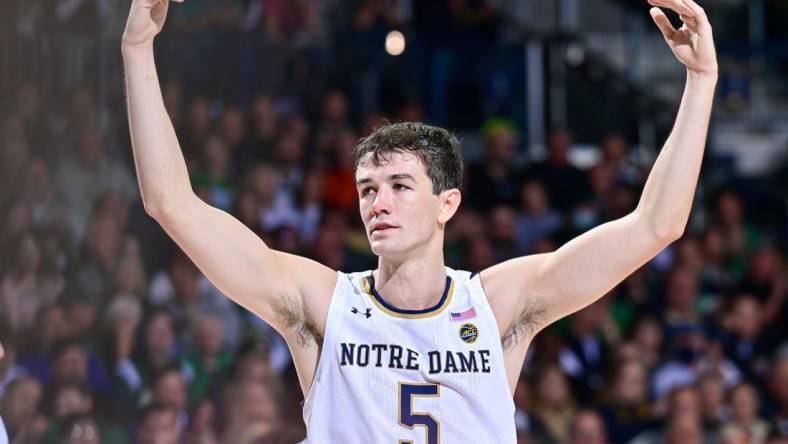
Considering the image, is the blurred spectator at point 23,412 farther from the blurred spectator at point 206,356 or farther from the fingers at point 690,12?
the fingers at point 690,12

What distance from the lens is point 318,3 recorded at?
32.6 ft

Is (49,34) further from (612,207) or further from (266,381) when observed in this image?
(612,207)

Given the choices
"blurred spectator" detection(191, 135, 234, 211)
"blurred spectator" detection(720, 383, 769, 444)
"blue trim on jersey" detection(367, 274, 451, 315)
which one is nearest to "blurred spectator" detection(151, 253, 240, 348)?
"blurred spectator" detection(191, 135, 234, 211)

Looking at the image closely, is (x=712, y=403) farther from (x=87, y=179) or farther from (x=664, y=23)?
(x=664, y=23)

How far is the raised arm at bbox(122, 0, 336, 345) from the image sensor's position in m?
3.40

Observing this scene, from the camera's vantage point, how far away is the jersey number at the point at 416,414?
3.54 m

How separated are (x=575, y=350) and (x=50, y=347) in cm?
358

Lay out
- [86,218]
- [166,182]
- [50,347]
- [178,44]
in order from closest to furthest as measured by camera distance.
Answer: [166,182] < [50,347] < [86,218] < [178,44]

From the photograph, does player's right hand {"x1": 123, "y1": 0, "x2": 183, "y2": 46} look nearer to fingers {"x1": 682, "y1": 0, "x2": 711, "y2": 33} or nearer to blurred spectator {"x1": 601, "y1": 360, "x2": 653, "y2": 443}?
fingers {"x1": 682, "y1": 0, "x2": 711, "y2": 33}

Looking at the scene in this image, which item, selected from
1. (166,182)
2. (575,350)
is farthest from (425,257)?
(575,350)

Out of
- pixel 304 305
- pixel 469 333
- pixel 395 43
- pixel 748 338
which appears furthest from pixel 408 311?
pixel 395 43

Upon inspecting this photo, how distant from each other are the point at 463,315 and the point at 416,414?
0.38m

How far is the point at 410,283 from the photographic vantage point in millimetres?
3805

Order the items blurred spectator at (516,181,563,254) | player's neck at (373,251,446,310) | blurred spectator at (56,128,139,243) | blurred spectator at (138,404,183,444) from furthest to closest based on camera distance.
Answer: blurred spectator at (516,181,563,254) < blurred spectator at (56,128,139,243) < blurred spectator at (138,404,183,444) < player's neck at (373,251,446,310)
